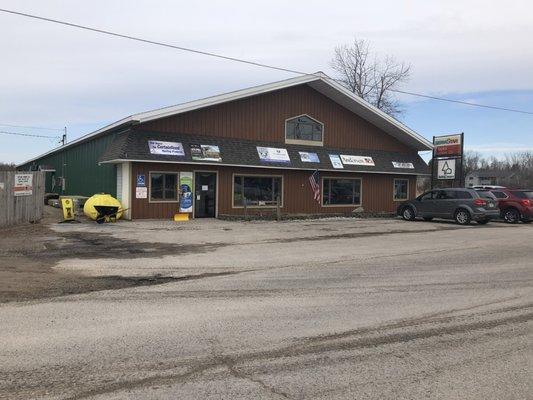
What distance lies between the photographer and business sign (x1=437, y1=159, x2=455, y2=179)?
1249 inches

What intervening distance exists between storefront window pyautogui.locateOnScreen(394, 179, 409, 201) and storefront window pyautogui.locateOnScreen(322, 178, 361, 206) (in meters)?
3.31

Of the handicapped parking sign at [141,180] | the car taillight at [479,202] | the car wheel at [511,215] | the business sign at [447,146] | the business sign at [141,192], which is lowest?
the car wheel at [511,215]

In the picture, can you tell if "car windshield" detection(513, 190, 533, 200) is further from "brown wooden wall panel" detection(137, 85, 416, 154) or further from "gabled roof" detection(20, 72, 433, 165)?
"brown wooden wall panel" detection(137, 85, 416, 154)

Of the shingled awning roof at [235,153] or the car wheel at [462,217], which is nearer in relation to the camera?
the shingled awning roof at [235,153]

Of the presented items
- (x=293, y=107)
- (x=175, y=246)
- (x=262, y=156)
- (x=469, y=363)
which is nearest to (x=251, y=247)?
(x=175, y=246)

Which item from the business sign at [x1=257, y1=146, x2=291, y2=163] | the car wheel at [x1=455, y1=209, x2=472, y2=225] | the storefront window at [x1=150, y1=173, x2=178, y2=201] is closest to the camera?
the storefront window at [x1=150, y1=173, x2=178, y2=201]

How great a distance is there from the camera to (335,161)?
94.2 feet

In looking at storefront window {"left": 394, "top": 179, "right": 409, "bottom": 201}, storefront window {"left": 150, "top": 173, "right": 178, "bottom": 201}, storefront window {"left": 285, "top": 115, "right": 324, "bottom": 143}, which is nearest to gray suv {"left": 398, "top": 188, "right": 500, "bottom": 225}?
storefront window {"left": 394, "top": 179, "right": 409, "bottom": 201}

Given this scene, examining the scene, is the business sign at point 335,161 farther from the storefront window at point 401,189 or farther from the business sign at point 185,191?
the business sign at point 185,191

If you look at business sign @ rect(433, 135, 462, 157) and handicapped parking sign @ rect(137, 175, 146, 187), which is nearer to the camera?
handicapped parking sign @ rect(137, 175, 146, 187)

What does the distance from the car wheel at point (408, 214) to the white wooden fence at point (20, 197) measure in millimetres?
17115

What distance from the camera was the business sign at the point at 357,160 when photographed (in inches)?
1153

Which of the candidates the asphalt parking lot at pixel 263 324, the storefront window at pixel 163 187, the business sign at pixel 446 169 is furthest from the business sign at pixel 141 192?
the business sign at pixel 446 169

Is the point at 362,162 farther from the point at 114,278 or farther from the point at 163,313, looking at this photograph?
the point at 163,313
